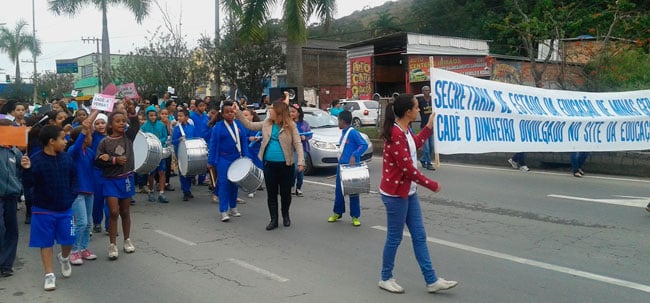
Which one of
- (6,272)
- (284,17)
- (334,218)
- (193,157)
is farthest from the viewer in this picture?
(284,17)

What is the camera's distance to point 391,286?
5.32 metres

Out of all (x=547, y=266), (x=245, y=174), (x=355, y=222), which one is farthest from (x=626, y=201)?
(x=245, y=174)

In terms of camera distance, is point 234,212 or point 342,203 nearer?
point 342,203

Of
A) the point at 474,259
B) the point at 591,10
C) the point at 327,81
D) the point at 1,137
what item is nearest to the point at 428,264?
the point at 474,259

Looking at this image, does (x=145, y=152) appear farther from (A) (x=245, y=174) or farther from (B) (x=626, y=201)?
(B) (x=626, y=201)

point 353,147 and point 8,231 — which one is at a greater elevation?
point 353,147

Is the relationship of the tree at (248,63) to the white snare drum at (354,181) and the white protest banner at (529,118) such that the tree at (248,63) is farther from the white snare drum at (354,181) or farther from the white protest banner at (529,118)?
the white snare drum at (354,181)

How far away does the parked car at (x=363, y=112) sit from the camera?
2989cm

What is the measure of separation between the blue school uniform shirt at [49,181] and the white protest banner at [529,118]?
3934 millimetres

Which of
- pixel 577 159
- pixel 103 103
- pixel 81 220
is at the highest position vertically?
pixel 103 103

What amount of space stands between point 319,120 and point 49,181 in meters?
9.39

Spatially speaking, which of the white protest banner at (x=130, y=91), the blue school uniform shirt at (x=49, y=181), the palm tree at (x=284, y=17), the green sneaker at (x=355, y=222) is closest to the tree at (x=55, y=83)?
the white protest banner at (x=130, y=91)

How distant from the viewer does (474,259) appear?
6.34 metres

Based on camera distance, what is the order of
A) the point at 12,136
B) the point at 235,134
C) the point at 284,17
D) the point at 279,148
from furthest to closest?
the point at 284,17
the point at 235,134
the point at 279,148
the point at 12,136
